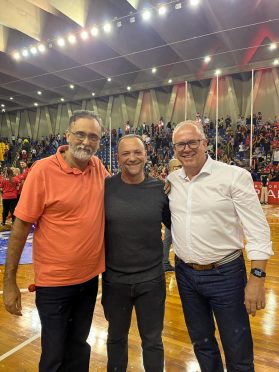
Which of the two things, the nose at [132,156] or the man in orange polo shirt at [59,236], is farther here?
the nose at [132,156]

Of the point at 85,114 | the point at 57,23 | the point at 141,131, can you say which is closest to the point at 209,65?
the point at 141,131

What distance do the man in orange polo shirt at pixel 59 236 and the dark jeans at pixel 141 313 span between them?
221 mm

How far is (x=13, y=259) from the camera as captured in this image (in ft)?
5.60

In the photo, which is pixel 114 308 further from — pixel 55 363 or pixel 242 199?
pixel 242 199

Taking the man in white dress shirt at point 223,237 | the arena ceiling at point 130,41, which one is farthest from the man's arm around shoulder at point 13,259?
the arena ceiling at point 130,41

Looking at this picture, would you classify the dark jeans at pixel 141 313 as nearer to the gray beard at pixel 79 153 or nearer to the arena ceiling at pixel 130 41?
the gray beard at pixel 79 153

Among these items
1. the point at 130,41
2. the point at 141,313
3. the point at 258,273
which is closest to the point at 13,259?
the point at 141,313

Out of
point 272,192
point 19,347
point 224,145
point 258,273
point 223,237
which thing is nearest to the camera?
point 258,273

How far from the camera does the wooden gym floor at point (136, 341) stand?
2.37 m

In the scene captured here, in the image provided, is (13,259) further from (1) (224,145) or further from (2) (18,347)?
(1) (224,145)

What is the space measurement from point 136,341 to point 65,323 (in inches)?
48.0

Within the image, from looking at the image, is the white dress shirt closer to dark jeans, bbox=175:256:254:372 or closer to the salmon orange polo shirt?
dark jeans, bbox=175:256:254:372

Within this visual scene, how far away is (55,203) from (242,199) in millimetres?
1058

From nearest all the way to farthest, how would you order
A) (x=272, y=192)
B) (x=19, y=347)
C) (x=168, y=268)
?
(x=19, y=347) → (x=168, y=268) → (x=272, y=192)
